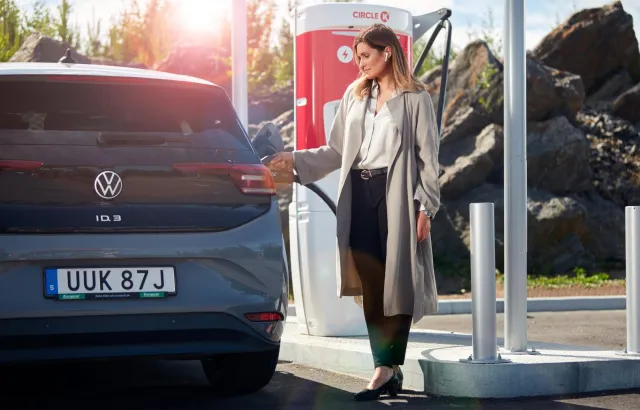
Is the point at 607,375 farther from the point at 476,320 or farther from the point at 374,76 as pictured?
the point at 374,76

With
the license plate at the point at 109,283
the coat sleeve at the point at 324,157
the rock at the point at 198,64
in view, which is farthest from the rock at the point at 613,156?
the license plate at the point at 109,283

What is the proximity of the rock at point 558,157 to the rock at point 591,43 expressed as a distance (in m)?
3.12

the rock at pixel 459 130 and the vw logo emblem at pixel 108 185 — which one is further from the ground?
the rock at pixel 459 130

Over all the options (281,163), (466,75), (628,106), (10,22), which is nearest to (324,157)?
(281,163)

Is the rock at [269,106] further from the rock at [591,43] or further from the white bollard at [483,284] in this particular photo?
the white bollard at [483,284]

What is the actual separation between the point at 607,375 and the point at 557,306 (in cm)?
572

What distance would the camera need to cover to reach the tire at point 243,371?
523 centimetres

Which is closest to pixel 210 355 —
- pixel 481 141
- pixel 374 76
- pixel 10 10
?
pixel 374 76

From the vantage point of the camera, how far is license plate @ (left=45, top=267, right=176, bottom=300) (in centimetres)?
434

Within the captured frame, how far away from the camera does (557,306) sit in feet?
36.6

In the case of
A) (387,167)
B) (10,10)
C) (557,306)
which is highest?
(10,10)

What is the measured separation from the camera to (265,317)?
4691 mm

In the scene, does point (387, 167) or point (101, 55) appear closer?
point (387, 167)

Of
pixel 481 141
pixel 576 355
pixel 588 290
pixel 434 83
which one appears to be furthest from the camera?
pixel 434 83
